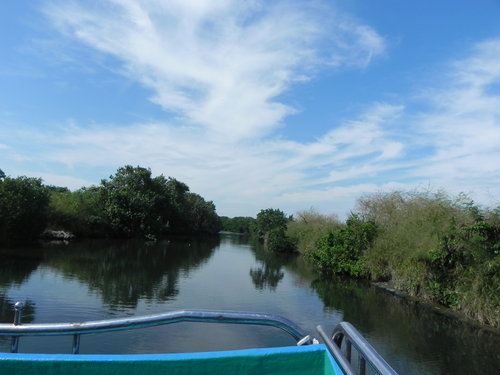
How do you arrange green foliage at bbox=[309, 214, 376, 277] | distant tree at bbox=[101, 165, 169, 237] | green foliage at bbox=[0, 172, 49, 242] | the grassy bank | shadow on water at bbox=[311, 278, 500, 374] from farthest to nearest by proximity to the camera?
1. distant tree at bbox=[101, 165, 169, 237]
2. green foliage at bbox=[0, 172, 49, 242]
3. green foliage at bbox=[309, 214, 376, 277]
4. the grassy bank
5. shadow on water at bbox=[311, 278, 500, 374]

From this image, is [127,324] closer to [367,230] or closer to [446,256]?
[446,256]

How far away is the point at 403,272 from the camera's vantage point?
64.2ft

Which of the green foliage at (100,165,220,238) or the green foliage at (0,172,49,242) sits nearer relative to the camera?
the green foliage at (0,172,49,242)

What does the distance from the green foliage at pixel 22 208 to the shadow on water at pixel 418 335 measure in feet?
76.7

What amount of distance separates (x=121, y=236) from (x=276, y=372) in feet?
169

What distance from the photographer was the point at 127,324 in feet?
7.96

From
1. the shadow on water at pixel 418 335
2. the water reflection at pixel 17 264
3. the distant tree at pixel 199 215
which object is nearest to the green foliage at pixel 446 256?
the shadow on water at pixel 418 335

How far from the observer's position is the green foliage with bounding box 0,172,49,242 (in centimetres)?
3009

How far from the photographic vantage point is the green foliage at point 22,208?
30.1 m

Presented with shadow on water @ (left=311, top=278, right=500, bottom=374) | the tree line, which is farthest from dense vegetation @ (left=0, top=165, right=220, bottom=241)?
shadow on water @ (left=311, top=278, right=500, bottom=374)

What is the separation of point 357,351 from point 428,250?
15981 mm

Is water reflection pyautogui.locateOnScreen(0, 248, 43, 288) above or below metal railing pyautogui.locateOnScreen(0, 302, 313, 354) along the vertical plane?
below

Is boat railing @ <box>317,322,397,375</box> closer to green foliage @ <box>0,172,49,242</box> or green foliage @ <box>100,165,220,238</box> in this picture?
green foliage @ <box>0,172,49,242</box>

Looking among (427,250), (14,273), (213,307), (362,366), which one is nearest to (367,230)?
(427,250)
